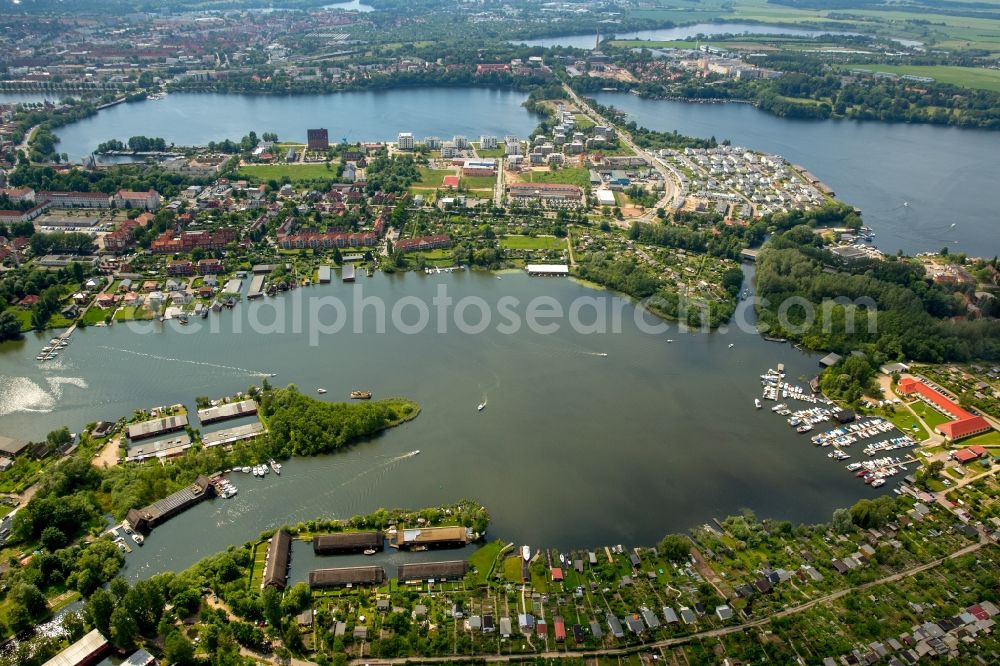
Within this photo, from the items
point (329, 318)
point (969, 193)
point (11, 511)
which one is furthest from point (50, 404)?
point (969, 193)

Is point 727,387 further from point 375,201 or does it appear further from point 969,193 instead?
point 969,193

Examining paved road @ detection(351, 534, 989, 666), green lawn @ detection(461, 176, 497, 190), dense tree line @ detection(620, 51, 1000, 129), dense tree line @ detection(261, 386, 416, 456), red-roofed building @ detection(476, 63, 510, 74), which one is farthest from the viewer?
red-roofed building @ detection(476, 63, 510, 74)

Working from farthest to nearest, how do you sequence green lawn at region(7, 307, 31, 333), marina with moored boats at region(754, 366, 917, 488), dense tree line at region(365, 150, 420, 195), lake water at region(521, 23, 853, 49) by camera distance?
lake water at region(521, 23, 853, 49) < dense tree line at region(365, 150, 420, 195) < green lawn at region(7, 307, 31, 333) < marina with moored boats at region(754, 366, 917, 488)

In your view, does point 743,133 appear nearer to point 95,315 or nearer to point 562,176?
point 562,176

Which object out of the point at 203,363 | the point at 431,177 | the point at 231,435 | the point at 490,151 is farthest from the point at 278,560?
the point at 490,151

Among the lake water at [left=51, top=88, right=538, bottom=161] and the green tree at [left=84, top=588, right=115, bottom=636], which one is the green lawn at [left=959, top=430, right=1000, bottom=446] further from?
the lake water at [left=51, top=88, right=538, bottom=161]

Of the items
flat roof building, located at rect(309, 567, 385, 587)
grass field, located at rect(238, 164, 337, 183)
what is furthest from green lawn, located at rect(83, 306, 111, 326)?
flat roof building, located at rect(309, 567, 385, 587)
